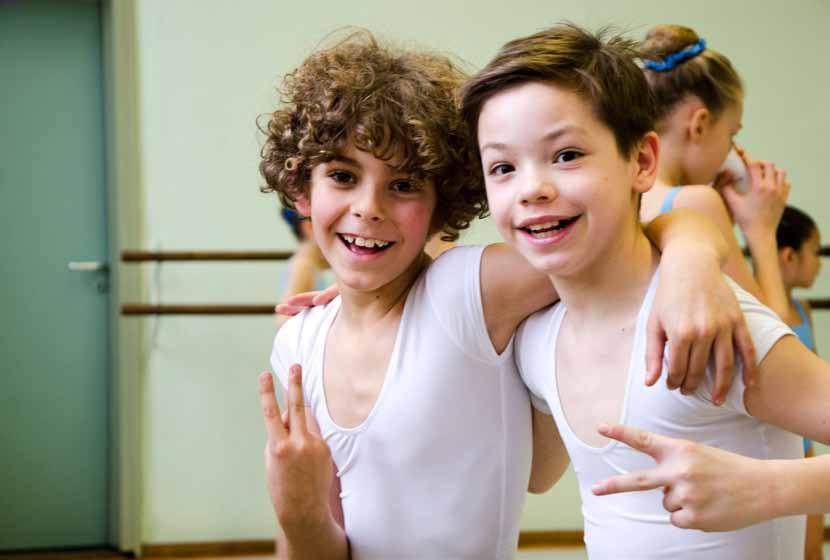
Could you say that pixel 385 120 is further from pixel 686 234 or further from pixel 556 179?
pixel 686 234

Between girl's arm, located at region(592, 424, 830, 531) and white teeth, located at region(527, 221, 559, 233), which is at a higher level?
white teeth, located at region(527, 221, 559, 233)

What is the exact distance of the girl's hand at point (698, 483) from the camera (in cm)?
86

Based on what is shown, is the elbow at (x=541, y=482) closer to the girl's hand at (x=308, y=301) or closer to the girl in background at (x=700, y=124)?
the girl's hand at (x=308, y=301)

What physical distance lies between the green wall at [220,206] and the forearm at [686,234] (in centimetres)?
228

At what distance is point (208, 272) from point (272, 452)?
7.43 feet

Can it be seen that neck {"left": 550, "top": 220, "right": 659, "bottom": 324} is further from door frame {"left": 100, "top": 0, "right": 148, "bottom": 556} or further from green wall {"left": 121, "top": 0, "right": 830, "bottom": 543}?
door frame {"left": 100, "top": 0, "right": 148, "bottom": 556}

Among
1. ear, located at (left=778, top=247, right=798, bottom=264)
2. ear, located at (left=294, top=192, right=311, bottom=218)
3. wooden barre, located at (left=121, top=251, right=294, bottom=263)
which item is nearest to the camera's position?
ear, located at (left=294, top=192, right=311, bottom=218)

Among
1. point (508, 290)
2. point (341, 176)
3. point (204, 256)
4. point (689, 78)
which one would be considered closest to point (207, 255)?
point (204, 256)

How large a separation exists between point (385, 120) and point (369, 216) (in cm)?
13

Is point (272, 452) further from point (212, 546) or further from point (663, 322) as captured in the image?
point (212, 546)

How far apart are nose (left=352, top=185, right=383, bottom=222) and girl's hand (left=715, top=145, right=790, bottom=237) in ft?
2.84

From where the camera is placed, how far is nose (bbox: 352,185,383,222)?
46.3 inches

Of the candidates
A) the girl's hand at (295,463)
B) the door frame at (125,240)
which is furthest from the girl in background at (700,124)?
the door frame at (125,240)

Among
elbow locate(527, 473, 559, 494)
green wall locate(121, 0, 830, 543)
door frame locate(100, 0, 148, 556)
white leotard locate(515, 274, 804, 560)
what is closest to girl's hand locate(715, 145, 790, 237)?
elbow locate(527, 473, 559, 494)
